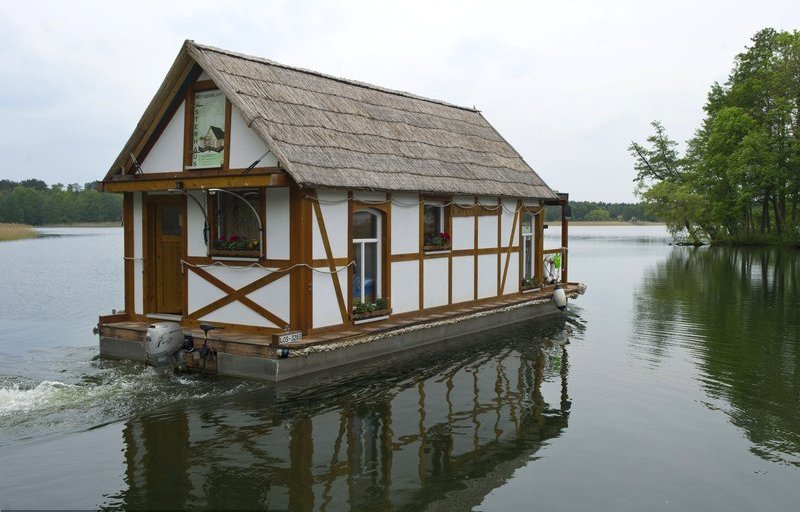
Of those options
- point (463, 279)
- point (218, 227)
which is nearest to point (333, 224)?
point (218, 227)

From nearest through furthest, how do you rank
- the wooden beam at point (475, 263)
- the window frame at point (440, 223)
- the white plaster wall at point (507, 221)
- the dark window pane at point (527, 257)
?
the window frame at point (440, 223)
the wooden beam at point (475, 263)
the white plaster wall at point (507, 221)
the dark window pane at point (527, 257)

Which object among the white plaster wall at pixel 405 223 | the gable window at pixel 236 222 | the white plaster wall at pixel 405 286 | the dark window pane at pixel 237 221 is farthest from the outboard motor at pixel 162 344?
the white plaster wall at pixel 405 223

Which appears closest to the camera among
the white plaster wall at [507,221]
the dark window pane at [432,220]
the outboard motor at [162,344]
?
the outboard motor at [162,344]

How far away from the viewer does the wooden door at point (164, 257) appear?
15766 millimetres

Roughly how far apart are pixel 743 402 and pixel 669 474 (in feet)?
13.8

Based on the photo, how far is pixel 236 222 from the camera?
1472 centimetres

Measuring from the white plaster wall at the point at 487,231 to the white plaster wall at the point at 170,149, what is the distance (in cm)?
817

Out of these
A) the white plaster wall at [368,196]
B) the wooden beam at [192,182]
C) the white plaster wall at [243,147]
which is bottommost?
the white plaster wall at [368,196]

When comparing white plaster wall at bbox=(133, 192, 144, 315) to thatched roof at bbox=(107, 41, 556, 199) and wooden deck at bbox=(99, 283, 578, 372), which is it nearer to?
wooden deck at bbox=(99, 283, 578, 372)

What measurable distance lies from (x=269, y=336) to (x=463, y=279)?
6.76 m

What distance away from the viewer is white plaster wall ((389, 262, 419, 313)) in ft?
53.8

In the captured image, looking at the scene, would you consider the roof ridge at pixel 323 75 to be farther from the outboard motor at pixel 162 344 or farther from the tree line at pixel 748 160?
the tree line at pixel 748 160

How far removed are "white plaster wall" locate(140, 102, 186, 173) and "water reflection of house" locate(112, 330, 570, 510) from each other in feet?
18.6

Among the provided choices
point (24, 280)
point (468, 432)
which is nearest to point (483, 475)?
point (468, 432)
